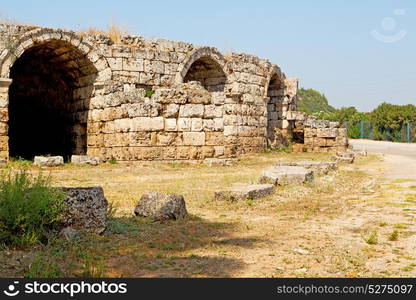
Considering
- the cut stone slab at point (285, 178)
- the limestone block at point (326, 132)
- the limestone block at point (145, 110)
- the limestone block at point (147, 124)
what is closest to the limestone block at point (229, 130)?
the limestone block at point (147, 124)

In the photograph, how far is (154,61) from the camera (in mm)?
14539

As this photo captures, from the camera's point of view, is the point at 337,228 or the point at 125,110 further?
the point at 125,110

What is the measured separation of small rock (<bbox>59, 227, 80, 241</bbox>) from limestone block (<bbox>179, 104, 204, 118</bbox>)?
26.5 feet

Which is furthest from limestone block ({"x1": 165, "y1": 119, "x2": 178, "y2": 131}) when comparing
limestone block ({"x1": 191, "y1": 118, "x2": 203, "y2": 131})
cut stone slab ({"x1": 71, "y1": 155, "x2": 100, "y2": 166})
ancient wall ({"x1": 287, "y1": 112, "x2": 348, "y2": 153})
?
ancient wall ({"x1": 287, "y1": 112, "x2": 348, "y2": 153})

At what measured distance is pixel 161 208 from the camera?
5.47 metres

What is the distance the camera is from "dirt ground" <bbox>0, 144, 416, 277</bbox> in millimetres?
Answer: 3512

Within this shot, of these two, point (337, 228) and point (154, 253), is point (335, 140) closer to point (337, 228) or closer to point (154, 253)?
point (337, 228)

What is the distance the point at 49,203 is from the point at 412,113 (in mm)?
33716

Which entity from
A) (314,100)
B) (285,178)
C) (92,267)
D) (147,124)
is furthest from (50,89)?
(314,100)

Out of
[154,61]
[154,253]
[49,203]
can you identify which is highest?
[154,61]

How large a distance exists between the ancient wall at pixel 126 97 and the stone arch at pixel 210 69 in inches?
1.5

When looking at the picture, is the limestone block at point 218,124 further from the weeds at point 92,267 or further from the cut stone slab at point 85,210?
the weeds at point 92,267

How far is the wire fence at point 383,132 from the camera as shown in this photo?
3014 centimetres

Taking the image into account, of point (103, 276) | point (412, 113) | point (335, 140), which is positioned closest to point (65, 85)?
point (335, 140)
